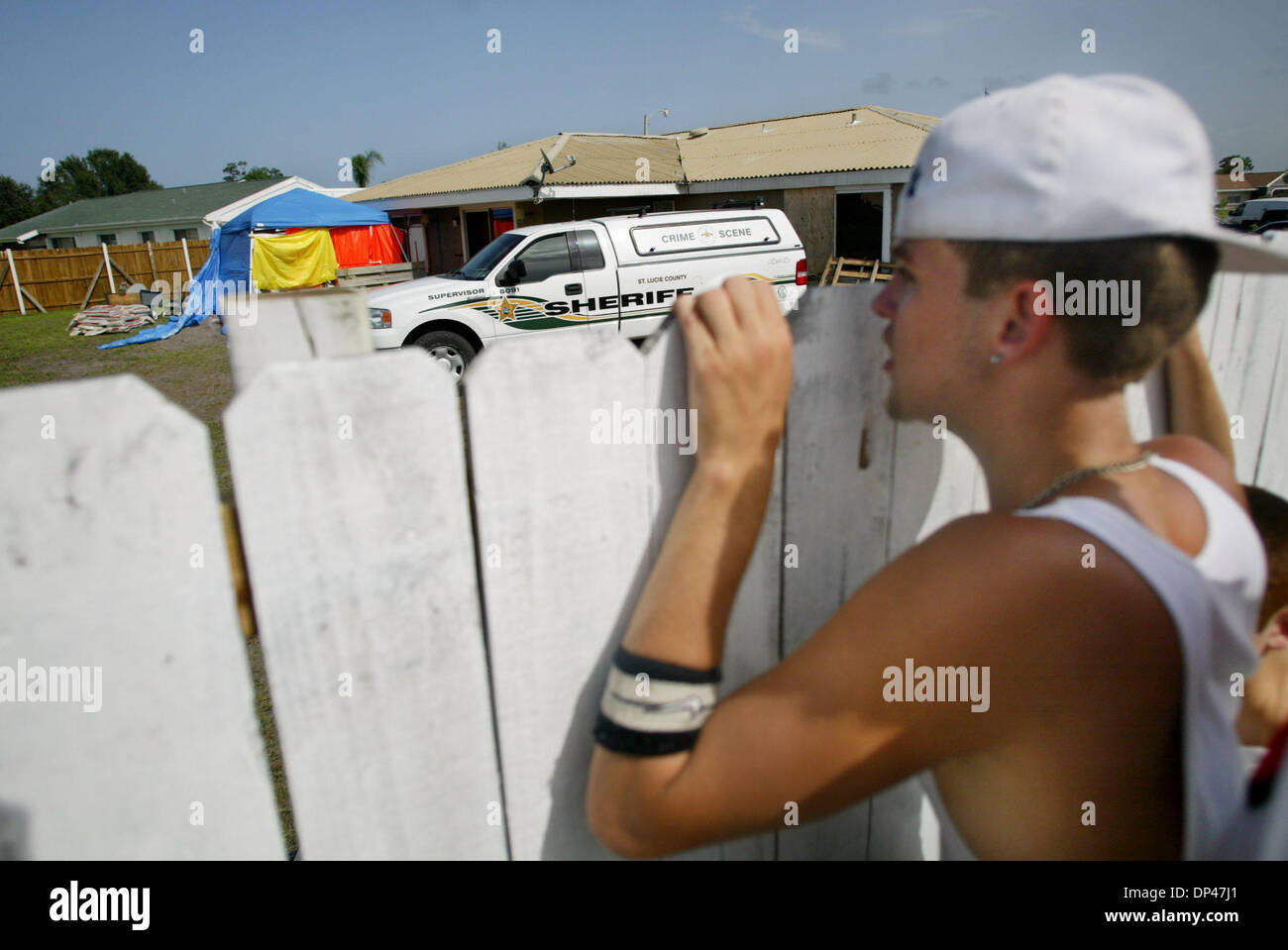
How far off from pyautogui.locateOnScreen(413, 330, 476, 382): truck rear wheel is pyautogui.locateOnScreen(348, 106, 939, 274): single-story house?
9.23m

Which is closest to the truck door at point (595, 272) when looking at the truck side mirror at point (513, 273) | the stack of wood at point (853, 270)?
the truck side mirror at point (513, 273)

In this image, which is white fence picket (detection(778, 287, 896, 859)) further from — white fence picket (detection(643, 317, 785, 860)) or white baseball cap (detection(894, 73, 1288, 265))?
white baseball cap (detection(894, 73, 1288, 265))

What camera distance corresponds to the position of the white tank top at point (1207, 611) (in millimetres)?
954

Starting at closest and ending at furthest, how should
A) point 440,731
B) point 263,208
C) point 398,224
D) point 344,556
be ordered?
point 344,556 → point 440,731 → point 263,208 → point 398,224

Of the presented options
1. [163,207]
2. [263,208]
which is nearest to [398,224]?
[263,208]

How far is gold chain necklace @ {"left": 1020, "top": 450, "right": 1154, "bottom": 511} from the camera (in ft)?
3.50

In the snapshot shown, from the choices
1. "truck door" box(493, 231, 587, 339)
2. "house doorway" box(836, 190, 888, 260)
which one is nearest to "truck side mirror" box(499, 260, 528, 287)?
"truck door" box(493, 231, 587, 339)

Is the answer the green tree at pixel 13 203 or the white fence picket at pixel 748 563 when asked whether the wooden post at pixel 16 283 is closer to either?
the white fence picket at pixel 748 563

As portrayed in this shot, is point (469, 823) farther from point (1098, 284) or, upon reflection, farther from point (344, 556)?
point (1098, 284)

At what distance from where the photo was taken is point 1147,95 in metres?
0.96

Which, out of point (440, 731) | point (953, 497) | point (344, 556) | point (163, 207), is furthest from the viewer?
point (163, 207)

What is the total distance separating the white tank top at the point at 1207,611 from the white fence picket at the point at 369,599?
32.6 inches

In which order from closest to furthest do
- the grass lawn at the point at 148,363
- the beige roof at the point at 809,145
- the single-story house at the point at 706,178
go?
the grass lawn at the point at 148,363, the beige roof at the point at 809,145, the single-story house at the point at 706,178
